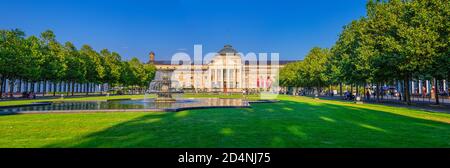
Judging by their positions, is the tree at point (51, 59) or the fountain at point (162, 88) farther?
the tree at point (51, 59)

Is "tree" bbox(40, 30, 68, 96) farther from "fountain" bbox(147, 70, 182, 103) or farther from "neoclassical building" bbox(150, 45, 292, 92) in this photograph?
"neoclassical building" bbox(150, 45, 292, 92)

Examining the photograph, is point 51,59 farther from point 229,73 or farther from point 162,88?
point 229,73

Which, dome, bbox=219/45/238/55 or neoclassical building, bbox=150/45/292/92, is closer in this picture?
neoclassical building, bbox=150/45/292/92

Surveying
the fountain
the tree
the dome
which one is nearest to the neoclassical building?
the dome

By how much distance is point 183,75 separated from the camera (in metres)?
167

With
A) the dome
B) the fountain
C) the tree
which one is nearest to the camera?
the fountain

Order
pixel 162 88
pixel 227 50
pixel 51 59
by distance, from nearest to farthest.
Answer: pixel 162 88, pixel 51 59, pixel 227 50

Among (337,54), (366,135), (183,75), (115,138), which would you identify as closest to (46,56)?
(337,54)

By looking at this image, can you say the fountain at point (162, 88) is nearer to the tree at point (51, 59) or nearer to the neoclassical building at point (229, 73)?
the tree at point (51, 59)

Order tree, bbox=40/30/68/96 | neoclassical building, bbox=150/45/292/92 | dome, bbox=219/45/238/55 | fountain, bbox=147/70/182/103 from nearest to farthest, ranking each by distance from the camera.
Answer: fountain, bbox=147/70/182/103
tree, bbox=40/30/68/96
neoclassical building, bbox=150/45/292/92
dome, bbox=219/45/238/55

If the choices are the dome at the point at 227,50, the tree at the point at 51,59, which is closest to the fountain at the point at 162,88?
the tree at the point at 51,59

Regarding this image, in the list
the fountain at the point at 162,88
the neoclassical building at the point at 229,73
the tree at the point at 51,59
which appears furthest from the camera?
the neoclassical building at the point at 229,73

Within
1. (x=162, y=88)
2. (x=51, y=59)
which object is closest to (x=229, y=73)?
(x=51, y=59)
